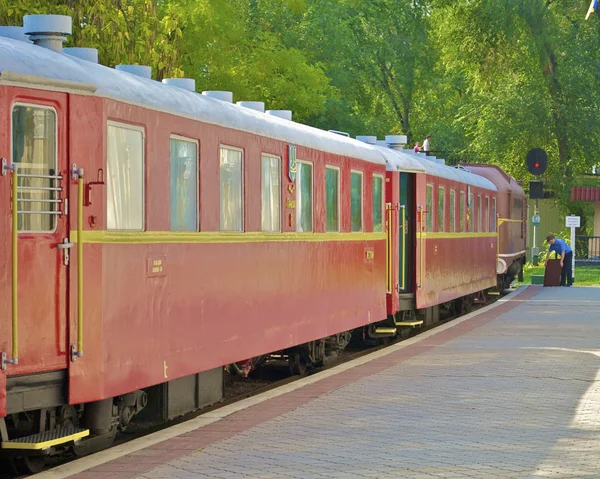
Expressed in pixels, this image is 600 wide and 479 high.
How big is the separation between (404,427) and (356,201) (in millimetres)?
7100

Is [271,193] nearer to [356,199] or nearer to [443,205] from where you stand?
[356,199]

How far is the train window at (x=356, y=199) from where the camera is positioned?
17.4m

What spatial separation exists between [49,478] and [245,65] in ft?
96.8

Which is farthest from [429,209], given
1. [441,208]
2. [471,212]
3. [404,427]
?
[404,427]

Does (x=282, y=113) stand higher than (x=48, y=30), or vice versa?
(x=282, y=113)

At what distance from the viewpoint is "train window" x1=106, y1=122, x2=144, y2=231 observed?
951cm

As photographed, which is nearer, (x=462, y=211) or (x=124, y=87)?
(x=124, y=87)

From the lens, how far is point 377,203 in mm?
18938

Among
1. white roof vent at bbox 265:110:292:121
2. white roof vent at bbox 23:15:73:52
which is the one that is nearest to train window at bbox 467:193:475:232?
white roof vent at bbox 265:110:292:121

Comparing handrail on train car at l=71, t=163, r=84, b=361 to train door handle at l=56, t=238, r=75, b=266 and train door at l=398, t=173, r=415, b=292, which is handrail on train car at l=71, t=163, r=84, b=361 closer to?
train door handle at l=56, t=238, r=75, b=266

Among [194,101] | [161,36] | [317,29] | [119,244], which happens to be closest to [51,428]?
[119,244]

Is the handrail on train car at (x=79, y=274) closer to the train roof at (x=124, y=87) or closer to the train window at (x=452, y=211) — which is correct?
the train roof at (x=124, y=87)

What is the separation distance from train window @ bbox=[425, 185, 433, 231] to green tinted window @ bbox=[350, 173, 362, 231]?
4.92 metres

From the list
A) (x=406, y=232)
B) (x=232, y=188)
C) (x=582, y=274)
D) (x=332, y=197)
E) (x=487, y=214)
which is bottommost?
(x=582, y=274)
